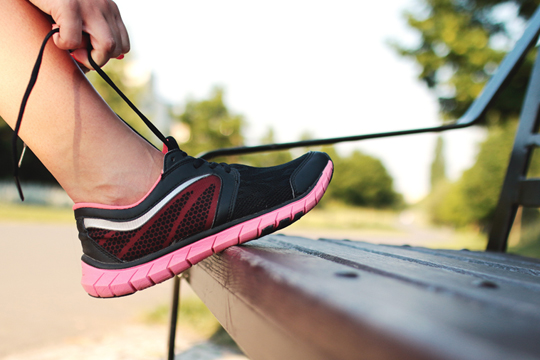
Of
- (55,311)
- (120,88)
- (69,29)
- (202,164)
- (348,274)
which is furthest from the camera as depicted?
(120,88)

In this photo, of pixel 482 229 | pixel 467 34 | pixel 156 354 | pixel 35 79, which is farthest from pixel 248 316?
pixel 482 229

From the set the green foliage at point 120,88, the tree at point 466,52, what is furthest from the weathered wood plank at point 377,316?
the green foliage at point 120,88

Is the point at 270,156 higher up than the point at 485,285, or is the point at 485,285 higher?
the point at 270,156

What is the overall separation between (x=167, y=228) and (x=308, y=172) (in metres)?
0.29

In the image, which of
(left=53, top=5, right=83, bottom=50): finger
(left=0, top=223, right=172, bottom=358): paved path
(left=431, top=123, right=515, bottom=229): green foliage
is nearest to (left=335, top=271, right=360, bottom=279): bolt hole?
(left=53, top=5, right=83, bottom=50): finger

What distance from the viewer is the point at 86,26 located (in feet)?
2.13

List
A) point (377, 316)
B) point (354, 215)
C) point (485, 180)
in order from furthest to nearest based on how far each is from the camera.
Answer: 1. point (354, 215)
2. point (485, 180)
3. point (377, 316)

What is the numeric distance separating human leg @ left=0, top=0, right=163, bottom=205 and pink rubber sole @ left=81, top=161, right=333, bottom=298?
125mm

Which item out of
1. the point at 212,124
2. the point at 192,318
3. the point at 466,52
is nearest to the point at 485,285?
the point at 192,318

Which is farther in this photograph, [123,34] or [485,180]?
[485,180]

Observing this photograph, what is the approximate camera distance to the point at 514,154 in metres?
1.38

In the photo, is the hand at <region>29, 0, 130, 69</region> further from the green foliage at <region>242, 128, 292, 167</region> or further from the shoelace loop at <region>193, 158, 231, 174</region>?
the green foliage at <region>242, 128, 292, 167</region>

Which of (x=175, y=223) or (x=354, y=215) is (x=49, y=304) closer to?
(x=175, y=223)

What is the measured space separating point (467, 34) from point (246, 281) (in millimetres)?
6315
